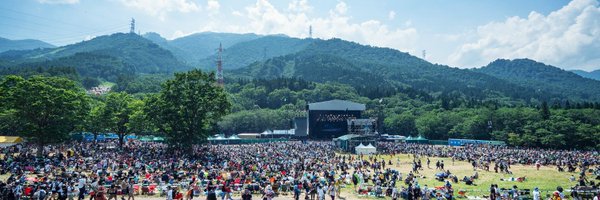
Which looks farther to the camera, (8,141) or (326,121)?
(326,121)

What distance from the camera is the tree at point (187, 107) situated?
129 feet

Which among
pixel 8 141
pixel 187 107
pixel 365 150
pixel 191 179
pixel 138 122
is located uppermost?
pixel 187 107

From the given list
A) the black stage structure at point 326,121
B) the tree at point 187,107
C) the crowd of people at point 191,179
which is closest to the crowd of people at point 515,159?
the crowd of people at point 191,179

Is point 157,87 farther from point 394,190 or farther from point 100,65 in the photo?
point 394,190

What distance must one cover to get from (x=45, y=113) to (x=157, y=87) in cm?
10845

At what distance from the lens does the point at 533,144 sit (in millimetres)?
63938

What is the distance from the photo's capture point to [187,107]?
39.4 meters

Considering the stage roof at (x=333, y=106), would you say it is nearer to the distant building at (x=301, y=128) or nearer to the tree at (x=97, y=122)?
the distant building at (x=301, y=128)

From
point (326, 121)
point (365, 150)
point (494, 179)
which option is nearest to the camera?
point (494, 179)

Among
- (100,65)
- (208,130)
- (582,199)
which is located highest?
(100,65)

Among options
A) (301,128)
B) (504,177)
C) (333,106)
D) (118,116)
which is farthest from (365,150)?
(301,128)

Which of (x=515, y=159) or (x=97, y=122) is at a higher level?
(x=97, y=122)

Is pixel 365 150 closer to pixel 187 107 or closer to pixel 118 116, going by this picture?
pixel 187 107

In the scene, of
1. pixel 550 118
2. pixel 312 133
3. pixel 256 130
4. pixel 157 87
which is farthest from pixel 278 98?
pixel 550 118
